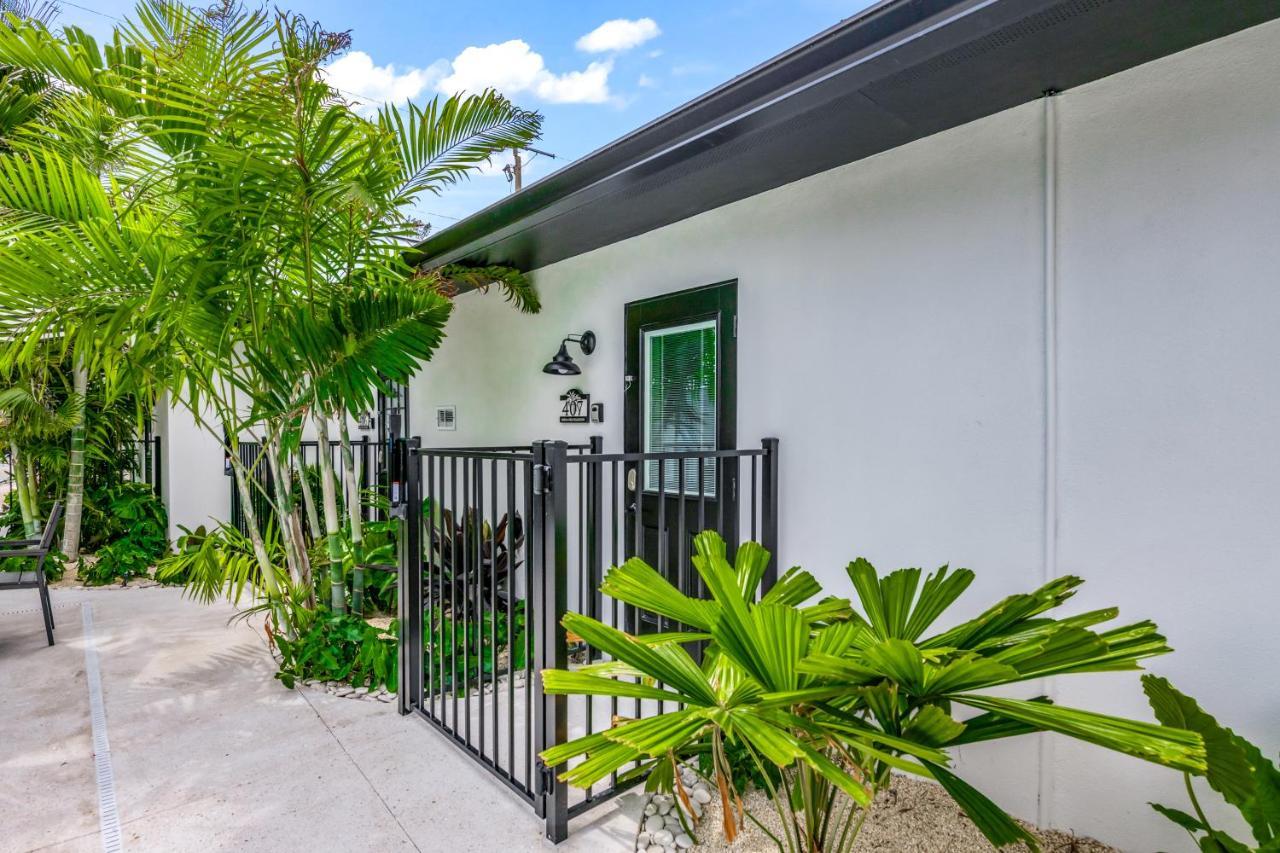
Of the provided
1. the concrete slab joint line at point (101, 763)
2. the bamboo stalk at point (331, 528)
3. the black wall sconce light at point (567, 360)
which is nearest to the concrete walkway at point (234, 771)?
the concrete slab joint line at point (101, 763)

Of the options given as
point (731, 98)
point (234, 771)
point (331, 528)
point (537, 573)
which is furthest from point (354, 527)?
point (731, 98)

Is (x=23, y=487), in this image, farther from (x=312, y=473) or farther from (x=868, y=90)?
(x=868, y=90)

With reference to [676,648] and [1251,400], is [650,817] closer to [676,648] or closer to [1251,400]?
[676,648]

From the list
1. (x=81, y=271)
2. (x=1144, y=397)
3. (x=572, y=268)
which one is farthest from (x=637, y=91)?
(x=1144, y=397)

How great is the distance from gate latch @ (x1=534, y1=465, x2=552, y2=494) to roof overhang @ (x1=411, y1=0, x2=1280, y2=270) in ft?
4.42

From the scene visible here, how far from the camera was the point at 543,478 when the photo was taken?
2.17 metres

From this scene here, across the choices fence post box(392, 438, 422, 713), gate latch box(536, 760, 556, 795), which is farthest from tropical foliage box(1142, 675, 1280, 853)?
fence post box(392, 438, 422, 713)

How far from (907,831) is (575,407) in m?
2.81

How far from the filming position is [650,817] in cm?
220

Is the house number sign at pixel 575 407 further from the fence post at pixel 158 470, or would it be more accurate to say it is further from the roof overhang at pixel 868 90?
the fence post at pixel 158 470

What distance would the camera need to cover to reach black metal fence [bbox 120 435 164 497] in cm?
719

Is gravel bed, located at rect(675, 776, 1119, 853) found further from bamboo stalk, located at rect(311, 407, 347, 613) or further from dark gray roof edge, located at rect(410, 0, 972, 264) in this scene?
dark gray roof edge, located at rect(410, 0, 972, 264)

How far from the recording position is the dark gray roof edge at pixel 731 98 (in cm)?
183

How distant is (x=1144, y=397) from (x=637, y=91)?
578cm
